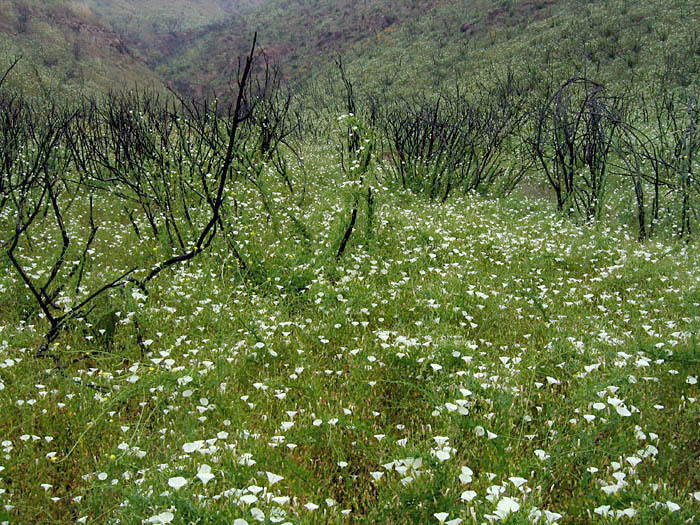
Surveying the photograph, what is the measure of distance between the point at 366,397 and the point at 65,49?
64.2 meters

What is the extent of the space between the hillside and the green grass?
42823 mm

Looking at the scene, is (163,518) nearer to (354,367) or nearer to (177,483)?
(177,483)

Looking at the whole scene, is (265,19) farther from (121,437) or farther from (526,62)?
(121,437)

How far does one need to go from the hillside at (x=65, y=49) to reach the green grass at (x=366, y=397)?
42.8 meters

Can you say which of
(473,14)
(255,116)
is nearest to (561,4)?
(473,14)

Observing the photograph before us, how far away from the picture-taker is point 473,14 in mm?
42875

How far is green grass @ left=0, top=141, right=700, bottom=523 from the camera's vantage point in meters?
2.62

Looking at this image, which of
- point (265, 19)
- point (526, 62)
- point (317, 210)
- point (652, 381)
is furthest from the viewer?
point (265, 19)

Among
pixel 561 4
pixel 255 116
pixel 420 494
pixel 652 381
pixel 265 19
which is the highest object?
pixel 265 19

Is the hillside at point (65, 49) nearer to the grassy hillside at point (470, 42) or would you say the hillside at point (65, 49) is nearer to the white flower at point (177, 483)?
the grassy hillside at point (470, 42)

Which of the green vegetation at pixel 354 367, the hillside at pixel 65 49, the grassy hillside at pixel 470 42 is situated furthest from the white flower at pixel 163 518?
the hillside at pixel 65 49

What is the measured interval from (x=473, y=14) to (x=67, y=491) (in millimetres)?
48325

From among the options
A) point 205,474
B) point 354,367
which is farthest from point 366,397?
point 205,474

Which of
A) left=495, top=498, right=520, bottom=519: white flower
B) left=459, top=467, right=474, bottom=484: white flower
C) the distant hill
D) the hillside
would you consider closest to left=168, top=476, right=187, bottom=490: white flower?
left=459, top=467, right=474, bottom=484: white flower
